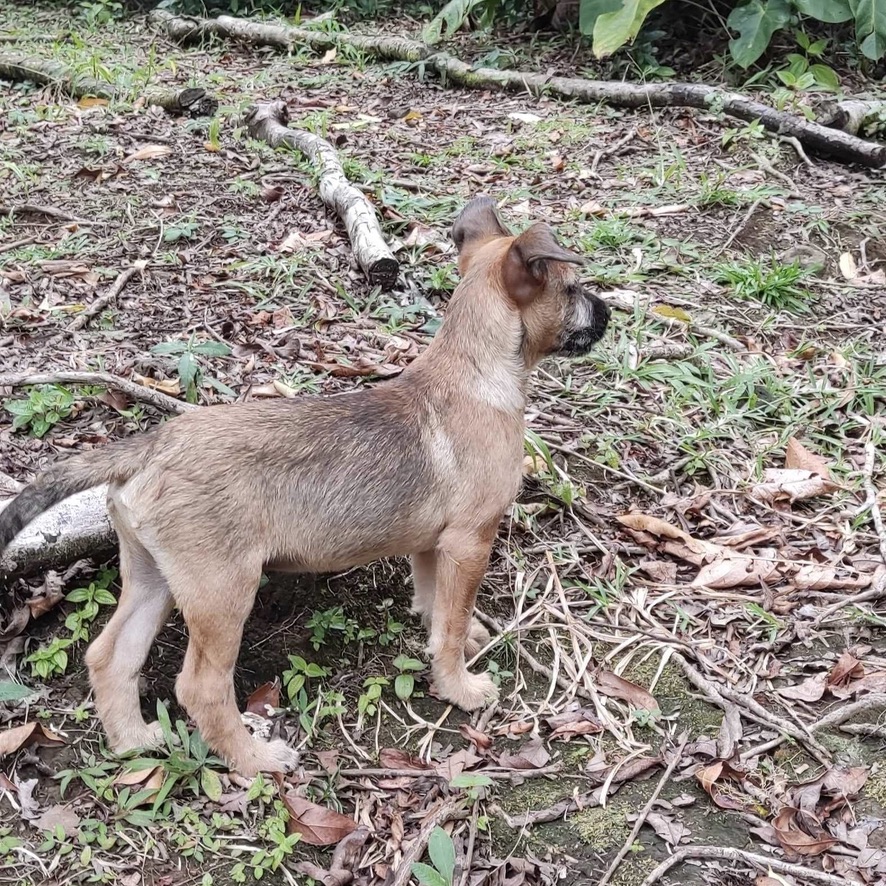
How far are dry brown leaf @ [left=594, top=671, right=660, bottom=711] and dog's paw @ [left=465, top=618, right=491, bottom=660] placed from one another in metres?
0.58

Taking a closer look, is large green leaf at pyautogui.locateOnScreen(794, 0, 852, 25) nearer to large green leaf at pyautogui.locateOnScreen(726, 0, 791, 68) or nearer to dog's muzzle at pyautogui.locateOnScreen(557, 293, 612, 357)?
large green leaf at pyautogui.locateOnScreen(726, 0, 791, 68)

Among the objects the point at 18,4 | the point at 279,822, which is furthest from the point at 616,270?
the point at 18,4

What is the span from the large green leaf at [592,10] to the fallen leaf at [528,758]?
9.18 m

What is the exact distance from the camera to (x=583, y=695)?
14.0 ft

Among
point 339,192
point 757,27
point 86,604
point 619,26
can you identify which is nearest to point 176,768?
point 86,604

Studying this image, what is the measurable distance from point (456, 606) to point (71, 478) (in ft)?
5.49

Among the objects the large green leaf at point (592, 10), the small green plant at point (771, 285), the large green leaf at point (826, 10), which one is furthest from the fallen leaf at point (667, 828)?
the large green leaf at point (592, 10)

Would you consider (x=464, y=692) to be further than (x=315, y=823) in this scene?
Yes

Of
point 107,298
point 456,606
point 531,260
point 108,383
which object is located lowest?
point 456,606

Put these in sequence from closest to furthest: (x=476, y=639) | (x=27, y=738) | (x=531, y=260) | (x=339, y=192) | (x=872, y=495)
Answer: (x=27, y=738)
(x=531, y=260)
(x=476, y=639)
(x=872, y=495)
(x=339, y=192)

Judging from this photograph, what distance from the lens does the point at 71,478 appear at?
3.60 meters

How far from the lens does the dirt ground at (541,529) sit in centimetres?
366

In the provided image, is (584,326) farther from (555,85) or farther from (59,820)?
(555,85)

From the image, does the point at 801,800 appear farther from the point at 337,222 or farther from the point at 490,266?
the point at 337,222
